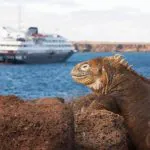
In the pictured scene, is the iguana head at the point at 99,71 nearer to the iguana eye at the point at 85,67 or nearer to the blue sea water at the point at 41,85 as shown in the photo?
the iguana eye at the point at 85,67

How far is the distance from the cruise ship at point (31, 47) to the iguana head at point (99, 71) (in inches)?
3628

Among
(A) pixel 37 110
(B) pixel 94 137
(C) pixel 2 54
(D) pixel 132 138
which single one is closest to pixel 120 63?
(D) pixel 132 138

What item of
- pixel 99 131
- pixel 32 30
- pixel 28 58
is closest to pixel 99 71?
pixel 99 131

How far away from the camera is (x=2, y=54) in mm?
101375

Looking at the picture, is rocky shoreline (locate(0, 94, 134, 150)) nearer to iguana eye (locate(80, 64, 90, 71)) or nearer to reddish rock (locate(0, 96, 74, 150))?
reddish rock (locate(0, 96, 74, 150))

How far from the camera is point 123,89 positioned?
7.37 meters

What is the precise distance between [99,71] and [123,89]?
1.28ft

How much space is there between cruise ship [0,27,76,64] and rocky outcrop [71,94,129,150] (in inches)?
3674

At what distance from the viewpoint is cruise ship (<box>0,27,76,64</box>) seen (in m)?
101

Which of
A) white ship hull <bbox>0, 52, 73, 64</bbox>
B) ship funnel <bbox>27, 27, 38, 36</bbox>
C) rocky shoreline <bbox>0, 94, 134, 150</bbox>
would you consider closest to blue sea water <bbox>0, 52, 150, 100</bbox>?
white ship hull <bbox>0, 52, 73, 64</bbox>

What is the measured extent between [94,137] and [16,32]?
331ft

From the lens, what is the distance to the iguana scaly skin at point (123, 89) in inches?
279

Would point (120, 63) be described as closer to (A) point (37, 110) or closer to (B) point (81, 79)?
(B) point (81, 79)

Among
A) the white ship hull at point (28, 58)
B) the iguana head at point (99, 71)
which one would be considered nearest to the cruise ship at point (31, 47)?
the white ship hull at point (28, 58)
